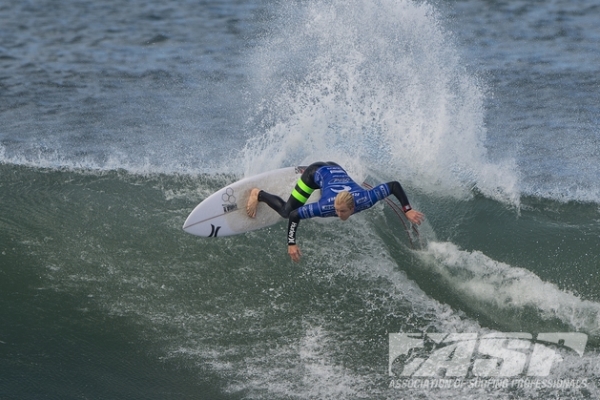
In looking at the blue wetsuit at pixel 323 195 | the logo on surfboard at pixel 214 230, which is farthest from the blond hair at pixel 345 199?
the logo on surfboard at pixel 214 230

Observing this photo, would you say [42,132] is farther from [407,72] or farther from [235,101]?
[407,72]

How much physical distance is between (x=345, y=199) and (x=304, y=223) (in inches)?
88.1

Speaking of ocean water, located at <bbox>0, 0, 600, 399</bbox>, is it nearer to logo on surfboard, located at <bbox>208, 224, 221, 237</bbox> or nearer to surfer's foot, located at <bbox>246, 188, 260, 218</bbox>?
logo on surfboard, located at <bbox>208, 224, 221, 237</bbox>

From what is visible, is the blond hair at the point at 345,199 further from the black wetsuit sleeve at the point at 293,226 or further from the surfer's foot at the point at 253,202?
the surfer's foot at the point at 253,202

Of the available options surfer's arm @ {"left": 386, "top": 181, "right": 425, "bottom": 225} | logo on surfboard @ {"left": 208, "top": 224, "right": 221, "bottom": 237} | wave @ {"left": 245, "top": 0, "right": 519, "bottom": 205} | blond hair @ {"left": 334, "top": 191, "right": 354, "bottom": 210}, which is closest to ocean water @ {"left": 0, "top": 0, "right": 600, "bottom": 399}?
wave @ {"left": 245, "top": 0, "right": 519, "bottom": 205}

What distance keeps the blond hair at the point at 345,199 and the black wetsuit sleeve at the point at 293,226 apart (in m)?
0.64

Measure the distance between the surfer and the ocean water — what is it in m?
0.80

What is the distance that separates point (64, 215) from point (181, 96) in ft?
20.9

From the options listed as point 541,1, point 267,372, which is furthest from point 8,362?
point 541,1

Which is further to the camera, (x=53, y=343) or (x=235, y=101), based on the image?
(x=235, y=101)

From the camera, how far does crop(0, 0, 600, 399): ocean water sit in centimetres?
980

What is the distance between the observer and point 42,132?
54.7ft

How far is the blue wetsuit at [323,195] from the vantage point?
1016cm

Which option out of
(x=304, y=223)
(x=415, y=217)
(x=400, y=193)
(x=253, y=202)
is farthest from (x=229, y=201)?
(x=415, y=217)
